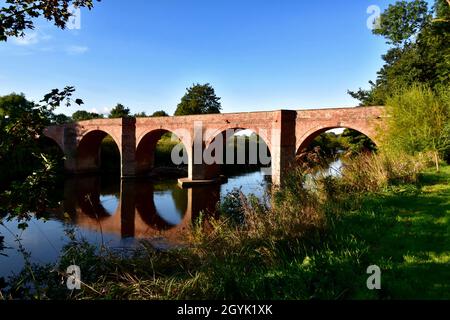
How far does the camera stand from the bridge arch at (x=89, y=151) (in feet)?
104

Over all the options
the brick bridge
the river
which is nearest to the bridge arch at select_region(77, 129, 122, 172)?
the brick bridge

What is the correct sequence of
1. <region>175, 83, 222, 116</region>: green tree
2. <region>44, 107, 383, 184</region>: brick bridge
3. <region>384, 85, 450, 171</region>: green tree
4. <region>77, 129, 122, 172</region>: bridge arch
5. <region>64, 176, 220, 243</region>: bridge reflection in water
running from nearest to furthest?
<region>384, 85, 450, 171</region>: green tree → <region>64, 176, 220, 243</region>: bridge reflection in water → <region>44, 107, 383, 184</region>: brick bridge → <region>77, 129, 122, 172</region>: bridge arch → <region>175, 83, 222, 116</region>: green tree

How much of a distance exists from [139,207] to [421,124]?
42.4 ft

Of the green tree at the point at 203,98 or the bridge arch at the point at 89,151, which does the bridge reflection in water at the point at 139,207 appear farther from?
the green tree at the point at 203,98

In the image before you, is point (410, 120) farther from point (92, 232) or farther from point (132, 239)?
point (92, 232)

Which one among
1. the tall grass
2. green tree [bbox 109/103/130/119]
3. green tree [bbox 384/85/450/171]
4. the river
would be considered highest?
green tree [bbox 109/103/130/119]

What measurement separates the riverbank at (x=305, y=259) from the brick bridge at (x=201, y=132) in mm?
5501

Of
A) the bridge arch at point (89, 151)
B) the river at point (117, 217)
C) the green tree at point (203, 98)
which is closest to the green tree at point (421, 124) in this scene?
the river at point (117, 217)

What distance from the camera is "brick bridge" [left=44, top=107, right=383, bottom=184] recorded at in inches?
666

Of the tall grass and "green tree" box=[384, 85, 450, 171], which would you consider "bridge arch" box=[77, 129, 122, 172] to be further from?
the tall grass

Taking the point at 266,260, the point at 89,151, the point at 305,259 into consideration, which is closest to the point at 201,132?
the point at 89,151

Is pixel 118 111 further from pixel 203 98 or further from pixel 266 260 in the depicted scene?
pixel 266 260

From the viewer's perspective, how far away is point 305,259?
4137 millimetres
